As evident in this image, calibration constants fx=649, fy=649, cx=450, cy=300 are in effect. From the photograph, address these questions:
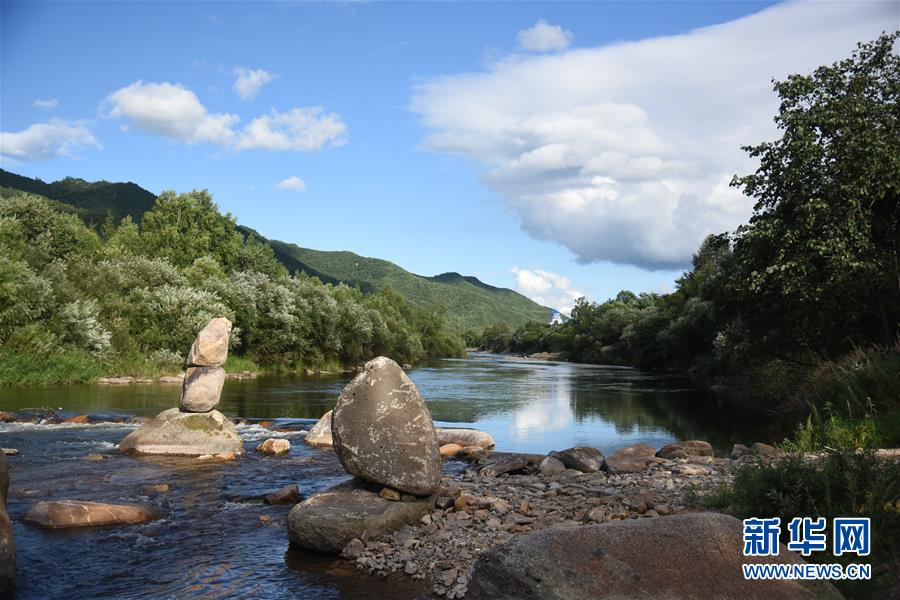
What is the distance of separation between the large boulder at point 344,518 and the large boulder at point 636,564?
406cm

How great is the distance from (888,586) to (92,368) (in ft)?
134

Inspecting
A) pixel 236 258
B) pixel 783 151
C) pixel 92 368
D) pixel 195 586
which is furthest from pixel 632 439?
pixel 236 258

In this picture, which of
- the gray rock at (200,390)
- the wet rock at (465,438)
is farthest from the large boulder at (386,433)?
the wet rock at (465,438)

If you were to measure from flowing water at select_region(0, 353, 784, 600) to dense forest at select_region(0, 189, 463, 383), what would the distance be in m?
4.33

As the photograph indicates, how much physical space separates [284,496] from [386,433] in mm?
3220

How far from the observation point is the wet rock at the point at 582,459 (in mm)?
15781

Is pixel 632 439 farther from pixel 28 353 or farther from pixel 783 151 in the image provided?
pixel 28 353

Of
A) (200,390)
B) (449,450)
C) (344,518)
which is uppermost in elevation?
(200,390)

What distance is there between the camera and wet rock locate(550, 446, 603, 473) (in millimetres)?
15781

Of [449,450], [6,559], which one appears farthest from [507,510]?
[449,450]

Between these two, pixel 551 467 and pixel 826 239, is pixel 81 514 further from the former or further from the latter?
pixel 826 239

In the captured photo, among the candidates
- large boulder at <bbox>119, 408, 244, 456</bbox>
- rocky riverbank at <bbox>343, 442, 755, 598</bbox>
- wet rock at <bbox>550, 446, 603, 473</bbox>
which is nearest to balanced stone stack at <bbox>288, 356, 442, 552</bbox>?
rocky riverbank at <bbox>343, 442, 755, 598</bbox>

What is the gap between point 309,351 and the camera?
59.5 metres

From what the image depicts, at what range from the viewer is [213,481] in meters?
14.7
